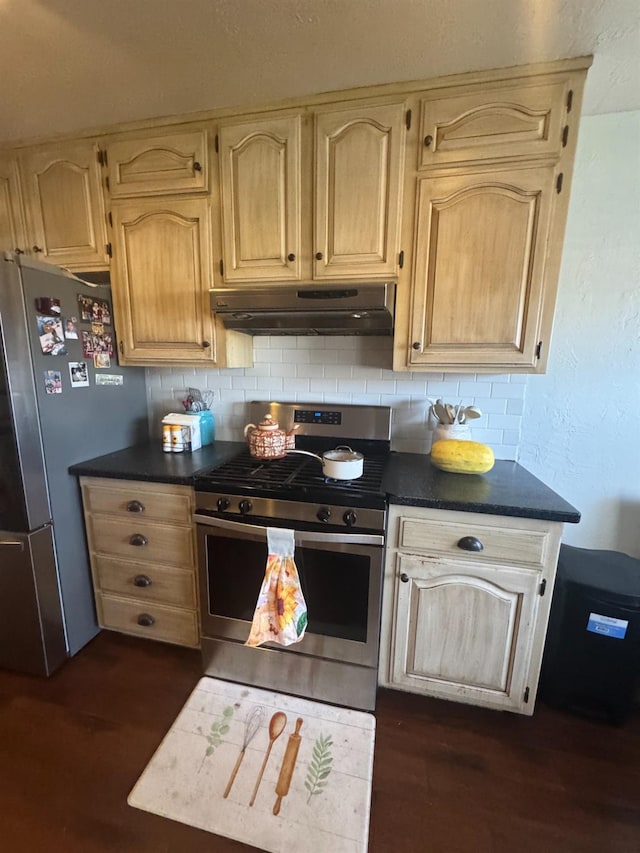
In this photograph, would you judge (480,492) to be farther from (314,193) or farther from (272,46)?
(272,46)

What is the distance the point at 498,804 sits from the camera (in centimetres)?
119

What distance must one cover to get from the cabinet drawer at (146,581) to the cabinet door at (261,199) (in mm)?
1412

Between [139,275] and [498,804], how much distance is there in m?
2.55

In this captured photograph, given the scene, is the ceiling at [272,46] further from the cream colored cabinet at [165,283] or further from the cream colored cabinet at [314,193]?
the cream colored cabinet at [165,283]

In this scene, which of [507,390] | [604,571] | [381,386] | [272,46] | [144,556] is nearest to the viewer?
[272,46]

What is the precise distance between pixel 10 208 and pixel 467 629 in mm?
2867

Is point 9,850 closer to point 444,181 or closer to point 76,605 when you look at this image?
point 76,605

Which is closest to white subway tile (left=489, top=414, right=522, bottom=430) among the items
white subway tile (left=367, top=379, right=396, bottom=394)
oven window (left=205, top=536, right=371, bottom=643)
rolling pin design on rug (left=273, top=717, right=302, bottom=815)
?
white subway tile (left=367, top=379, right=396, bottom=394)

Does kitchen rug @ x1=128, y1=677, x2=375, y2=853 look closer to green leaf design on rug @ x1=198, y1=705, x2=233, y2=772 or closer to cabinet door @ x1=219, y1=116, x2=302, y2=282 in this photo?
green leaf design on rug @ x1=198, y1=705, x2=233, y2=772

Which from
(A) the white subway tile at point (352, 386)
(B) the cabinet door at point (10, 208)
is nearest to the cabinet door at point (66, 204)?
(B) the cabinet door at point (10, 208)

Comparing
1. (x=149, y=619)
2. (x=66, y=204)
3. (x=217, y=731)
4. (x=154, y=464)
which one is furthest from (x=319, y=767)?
(x=66, y=204)

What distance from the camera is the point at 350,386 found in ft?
6.46

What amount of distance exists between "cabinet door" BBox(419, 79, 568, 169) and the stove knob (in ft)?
4.61

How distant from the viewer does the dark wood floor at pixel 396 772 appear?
3.59 feet
